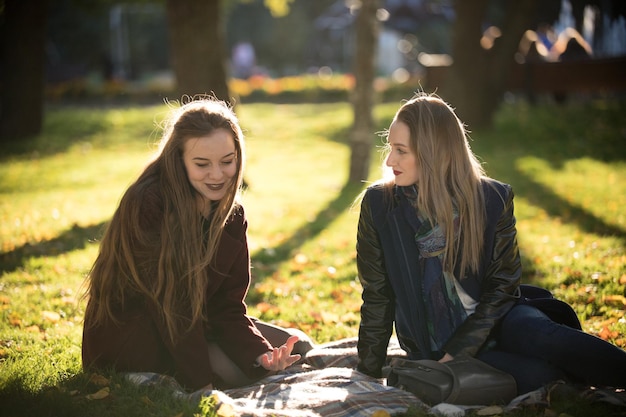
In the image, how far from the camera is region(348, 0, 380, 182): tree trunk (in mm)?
9930

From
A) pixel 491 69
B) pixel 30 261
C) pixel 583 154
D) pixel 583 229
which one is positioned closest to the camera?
pixel 30 261

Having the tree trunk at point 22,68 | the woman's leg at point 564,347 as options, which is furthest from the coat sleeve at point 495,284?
the tree trunk at point 22,68

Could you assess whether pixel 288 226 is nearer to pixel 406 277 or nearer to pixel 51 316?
pixel 51 316

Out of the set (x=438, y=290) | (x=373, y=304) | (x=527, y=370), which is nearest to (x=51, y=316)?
(x=373, y=304)

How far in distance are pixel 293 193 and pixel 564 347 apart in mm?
8163

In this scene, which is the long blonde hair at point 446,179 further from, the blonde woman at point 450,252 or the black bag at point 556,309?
the black bag at point 556,309

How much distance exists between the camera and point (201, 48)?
9.81m

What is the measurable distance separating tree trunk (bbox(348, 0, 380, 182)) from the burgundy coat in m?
6.56

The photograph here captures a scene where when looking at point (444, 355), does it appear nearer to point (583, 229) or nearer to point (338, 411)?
point (338, 411)

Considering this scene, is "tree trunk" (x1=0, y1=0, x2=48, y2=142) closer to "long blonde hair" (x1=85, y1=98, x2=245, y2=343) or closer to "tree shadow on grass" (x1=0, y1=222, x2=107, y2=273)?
"tree shadow on grass" (x1=0, y1=222, x2=107, y2=273)

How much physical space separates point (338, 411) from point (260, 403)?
406mm

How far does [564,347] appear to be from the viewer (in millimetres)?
3430

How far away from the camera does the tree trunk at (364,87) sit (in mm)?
9930

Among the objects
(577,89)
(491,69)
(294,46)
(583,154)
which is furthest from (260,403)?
(294,46)
